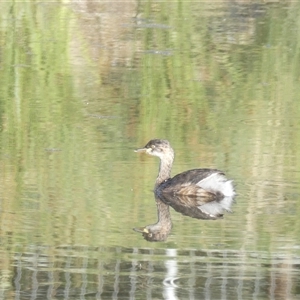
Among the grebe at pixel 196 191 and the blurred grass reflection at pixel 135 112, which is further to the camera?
the grebe at pixel 196 191

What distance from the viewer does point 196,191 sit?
25.8 feet

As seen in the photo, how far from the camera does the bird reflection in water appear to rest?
7.45 meters

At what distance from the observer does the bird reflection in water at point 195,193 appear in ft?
24.5

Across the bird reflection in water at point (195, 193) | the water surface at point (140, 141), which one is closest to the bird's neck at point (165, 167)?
the bird reflection in water at point (195, 193)

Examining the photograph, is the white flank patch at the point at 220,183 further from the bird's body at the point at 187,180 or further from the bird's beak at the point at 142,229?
the bird's beak at the point at 142,229

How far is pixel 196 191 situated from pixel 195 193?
0.10ft

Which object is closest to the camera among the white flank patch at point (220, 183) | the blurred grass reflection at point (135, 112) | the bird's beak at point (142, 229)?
the bird's beak at point (142, 229)

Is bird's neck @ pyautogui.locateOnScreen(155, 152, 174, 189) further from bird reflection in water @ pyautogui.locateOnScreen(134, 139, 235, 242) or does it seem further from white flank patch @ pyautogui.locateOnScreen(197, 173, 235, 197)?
white flank patch @ pyautogui.locateOnScreen(197, 173, 235, 197)

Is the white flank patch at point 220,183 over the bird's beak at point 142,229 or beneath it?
over

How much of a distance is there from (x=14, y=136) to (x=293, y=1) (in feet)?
26.8

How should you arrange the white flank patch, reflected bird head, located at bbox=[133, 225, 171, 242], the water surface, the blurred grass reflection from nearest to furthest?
1. the water surface
2. reflected bird head, located at bbox=[133, 225, 171, 242]
3. the blurred grass reflection
4. the white flank patch

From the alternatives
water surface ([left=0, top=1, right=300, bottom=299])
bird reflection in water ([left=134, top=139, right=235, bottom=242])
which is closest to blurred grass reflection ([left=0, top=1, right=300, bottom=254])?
water surface ([left=0, top=1, right=300, bottom=299])

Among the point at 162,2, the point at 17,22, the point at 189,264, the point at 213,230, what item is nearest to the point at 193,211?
the point at 213,230

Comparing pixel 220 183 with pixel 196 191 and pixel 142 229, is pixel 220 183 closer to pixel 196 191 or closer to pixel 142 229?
pixel 196 191
